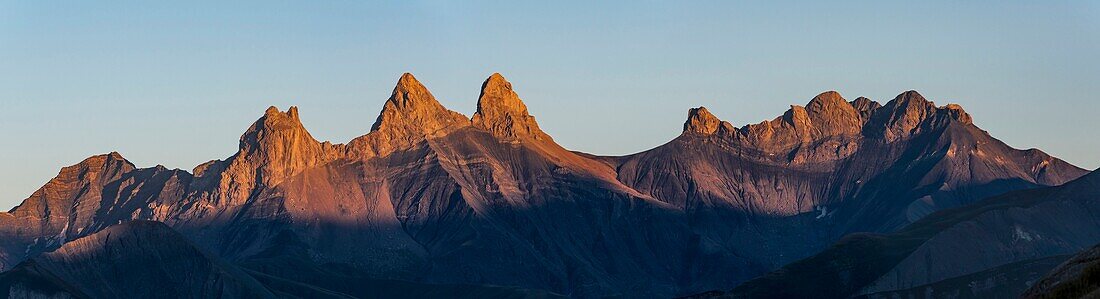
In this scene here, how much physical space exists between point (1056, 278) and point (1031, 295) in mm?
1305

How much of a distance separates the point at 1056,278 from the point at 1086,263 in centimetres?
78

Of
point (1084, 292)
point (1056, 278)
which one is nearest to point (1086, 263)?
point (1056, 278)

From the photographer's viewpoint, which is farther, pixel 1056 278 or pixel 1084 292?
pixel 1056 278

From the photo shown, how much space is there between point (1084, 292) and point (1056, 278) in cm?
367

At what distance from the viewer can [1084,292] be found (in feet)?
151

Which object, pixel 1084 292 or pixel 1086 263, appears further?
pixel 1086 263

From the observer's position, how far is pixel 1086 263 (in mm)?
49750

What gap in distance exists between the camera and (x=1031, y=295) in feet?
160

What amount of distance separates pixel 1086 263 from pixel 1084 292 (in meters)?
3.78

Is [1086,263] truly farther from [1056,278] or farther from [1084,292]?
[1084,292]

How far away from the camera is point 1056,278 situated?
4978cm
